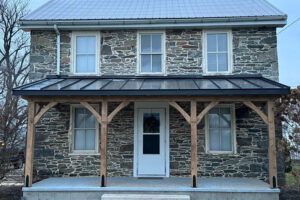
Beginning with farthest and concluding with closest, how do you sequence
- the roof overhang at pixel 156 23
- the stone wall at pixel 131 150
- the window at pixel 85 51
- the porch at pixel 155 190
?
the window at pixel 85 51, the roof overhang at pixel 156 23, the stone wall at pixel 131 150, the porch at pixel 155 190

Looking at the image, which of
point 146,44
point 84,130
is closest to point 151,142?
point 84,130

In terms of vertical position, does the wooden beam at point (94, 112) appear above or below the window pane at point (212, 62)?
below

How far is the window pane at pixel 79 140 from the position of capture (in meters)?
8.88

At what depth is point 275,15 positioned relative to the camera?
8.54m

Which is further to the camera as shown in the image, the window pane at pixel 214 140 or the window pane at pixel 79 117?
the window pane at pixel 79 117

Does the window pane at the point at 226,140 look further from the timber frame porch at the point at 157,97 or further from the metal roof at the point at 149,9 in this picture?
the metal roof at the point at 149,9

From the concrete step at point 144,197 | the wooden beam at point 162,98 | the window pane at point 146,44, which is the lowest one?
the concrete step at point 144,197

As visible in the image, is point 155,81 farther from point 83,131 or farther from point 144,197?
point 144,197

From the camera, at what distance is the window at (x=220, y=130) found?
868 cm

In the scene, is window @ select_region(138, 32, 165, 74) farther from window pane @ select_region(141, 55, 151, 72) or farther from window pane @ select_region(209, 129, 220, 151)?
window pane @ select_region(209, 129, 220, 151)

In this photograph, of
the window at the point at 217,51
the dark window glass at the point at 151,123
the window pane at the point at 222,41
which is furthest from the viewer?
the window pane at the point at 222,41

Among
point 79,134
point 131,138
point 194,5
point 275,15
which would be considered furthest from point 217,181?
point 194,5

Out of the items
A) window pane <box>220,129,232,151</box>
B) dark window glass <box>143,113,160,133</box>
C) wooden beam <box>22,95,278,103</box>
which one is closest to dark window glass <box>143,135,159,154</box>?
dark window glass <box>143,113,160,133</box>

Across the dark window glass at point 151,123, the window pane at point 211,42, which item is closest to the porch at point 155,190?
the dark window glass at point 151,123
